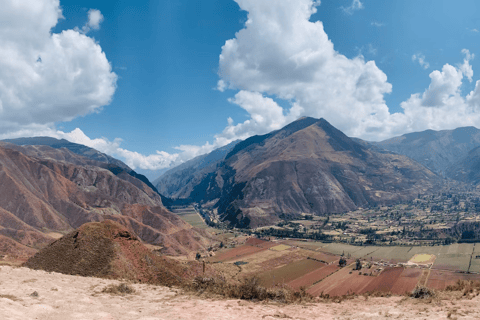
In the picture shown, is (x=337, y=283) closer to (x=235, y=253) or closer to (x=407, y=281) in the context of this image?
(x=407, y=281)

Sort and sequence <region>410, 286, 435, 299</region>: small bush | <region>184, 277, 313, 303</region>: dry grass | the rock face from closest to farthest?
<region>410, 286, 435, 299</region>: small bush, <region>184, 277, 313, 303</region>: dry grass, the rock face

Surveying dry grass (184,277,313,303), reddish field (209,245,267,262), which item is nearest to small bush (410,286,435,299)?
dry grass (184,277,313,303)

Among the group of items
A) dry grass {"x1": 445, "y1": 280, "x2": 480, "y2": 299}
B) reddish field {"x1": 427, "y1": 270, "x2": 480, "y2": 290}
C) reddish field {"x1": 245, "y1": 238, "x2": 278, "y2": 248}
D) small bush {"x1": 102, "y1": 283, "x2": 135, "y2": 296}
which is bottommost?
reddish field {"x1": 427, "y1": 270, "x2": 480, "y2": 290}

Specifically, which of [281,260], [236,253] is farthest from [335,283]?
[236,253]

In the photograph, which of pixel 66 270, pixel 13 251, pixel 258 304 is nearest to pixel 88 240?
pixel 66 270

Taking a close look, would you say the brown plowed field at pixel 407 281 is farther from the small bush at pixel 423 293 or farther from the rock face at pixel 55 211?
the rock face at pixel 55 211

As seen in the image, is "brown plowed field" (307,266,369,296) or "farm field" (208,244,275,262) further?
"farm field" (208,244,275,262)

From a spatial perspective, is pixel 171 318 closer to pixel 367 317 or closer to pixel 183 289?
pixel 183 289

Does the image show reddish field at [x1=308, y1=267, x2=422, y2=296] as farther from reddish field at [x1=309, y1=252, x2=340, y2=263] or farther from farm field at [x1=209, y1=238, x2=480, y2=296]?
reddish field at [x1=309, y1=252, x2=340, y2=263]
